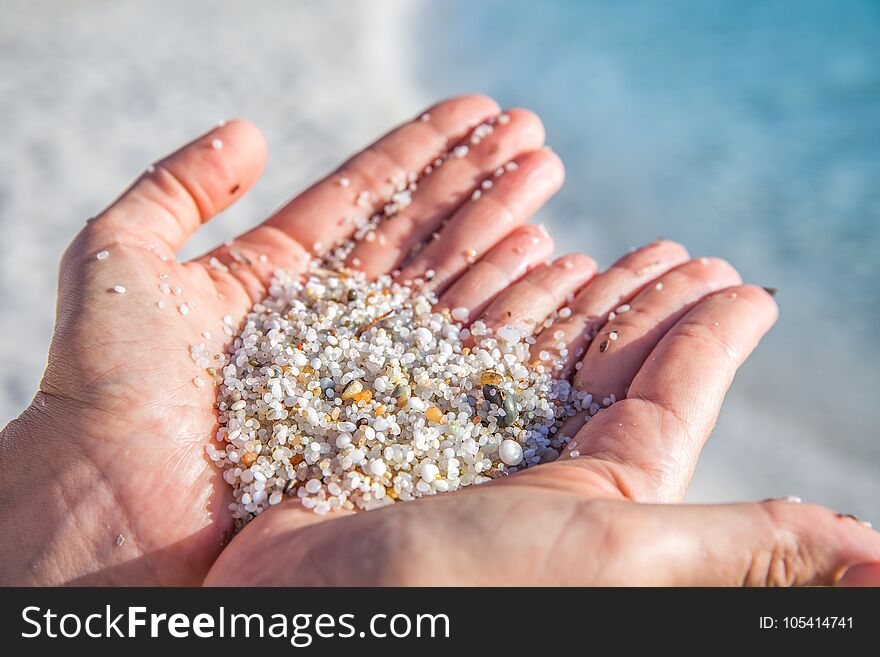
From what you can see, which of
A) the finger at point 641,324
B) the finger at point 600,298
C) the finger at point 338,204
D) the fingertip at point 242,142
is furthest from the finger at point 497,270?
the fingertip at point 242,142

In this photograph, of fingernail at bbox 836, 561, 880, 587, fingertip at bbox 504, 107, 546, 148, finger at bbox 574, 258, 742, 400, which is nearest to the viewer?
fingernail at bbox 836, 561, 880, 587

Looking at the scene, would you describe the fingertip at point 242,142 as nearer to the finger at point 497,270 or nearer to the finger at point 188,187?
the finger at point 188,187

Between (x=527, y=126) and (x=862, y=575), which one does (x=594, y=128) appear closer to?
(x=527, y=126)

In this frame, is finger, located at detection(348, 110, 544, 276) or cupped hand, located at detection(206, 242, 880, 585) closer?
cupped hand, located at detection(206, 242, 880, 585)

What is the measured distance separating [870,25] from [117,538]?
4.76 m

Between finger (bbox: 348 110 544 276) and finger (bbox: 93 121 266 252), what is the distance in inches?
16.4

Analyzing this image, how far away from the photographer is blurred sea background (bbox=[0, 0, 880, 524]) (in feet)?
8.88

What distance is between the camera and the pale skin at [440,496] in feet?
3.80

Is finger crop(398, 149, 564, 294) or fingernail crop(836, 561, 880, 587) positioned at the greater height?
finger crop(398, 149, 564, 294)

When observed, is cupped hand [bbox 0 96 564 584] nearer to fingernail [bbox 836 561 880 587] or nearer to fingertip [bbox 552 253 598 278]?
fingertip [bbox 552 253 598 278]

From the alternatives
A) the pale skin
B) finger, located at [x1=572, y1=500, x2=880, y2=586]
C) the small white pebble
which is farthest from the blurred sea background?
finger, located at [x1=572, y1=500, x2=880, y2=586]

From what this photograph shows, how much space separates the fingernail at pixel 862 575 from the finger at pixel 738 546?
12mm

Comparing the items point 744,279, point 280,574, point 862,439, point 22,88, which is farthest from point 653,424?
point 22,88

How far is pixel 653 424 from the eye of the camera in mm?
1488
